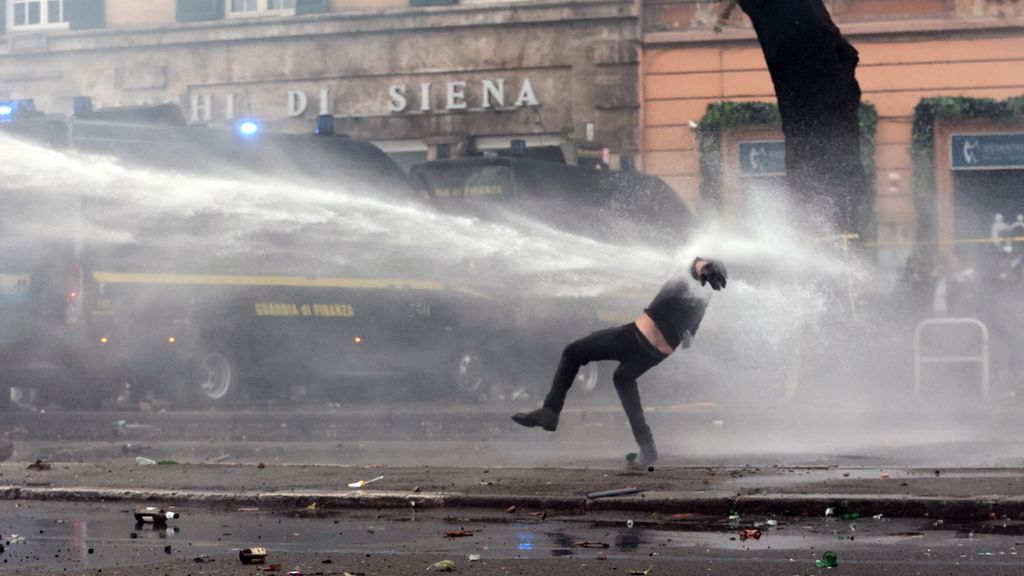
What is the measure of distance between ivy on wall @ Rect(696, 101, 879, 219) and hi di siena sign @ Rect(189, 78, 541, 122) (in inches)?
117

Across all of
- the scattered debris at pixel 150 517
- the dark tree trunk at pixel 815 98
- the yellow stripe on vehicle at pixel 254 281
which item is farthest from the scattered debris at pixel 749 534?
the yellow stripe on vehicle at pixel 254 281

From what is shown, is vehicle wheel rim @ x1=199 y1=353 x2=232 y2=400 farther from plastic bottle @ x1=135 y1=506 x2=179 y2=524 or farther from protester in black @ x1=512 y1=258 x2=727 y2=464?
plastic bottle @ x1=135 y1=506 x2=179 y2=524

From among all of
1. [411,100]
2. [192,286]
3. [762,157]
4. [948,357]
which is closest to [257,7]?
[411,100]

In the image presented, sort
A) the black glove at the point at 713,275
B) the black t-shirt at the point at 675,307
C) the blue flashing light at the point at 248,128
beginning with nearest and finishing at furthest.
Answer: the black glove at the point at 713,275 < the black t-shirt at the point at 675,307 < the blue flashing light at the point at 248,128

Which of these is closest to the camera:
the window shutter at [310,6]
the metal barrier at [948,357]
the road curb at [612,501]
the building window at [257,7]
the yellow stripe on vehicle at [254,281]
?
the road curb at [612,501]

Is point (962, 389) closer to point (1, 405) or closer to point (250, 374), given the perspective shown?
point (250, 374)

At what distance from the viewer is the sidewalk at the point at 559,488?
903 cm

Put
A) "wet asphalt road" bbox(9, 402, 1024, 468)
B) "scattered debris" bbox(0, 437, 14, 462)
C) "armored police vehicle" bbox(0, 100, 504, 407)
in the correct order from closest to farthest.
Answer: "wet asphalt road" bbox(9, 402, 1024, 468) → "scattered debris" bbox(0, 437, 14, 462) → "armored police vehicle" bbox(0, 100, 504, 407)

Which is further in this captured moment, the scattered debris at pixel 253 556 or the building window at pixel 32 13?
the building window at pixel 32 13

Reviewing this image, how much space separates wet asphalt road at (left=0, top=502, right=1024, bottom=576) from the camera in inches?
290

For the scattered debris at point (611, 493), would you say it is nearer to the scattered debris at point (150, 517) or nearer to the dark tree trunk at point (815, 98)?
the scattered debris at point (150, 517)

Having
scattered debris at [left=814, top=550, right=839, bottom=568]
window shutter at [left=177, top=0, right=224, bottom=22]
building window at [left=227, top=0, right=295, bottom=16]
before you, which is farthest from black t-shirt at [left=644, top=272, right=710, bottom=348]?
window shutter at [left=177, top=0, right=224, bottom=22]

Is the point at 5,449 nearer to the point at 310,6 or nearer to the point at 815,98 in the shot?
the point at 815,98

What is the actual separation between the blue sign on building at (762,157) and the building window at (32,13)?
12587 millimetres
